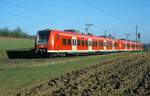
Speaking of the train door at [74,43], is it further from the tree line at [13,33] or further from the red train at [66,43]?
the tree line at [13,33]

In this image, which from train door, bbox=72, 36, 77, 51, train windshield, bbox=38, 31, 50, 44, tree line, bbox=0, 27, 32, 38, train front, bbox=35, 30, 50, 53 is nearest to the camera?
train front, bbox=35, 30, 50, 53

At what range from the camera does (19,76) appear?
16859 mm

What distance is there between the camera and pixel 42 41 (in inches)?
1330

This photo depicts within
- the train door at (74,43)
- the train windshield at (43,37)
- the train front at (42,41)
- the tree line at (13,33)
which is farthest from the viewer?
the tree line at (13,33)

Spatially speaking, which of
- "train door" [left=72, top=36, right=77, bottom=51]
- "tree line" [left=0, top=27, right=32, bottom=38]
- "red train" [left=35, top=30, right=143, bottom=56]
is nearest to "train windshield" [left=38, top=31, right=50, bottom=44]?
"red train" [left=35, top=30, right=143, bottom=56]

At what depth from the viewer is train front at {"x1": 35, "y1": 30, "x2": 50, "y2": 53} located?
3325 cm

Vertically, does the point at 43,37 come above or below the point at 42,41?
above

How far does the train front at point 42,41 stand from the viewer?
109ft

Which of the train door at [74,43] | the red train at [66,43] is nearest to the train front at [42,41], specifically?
the red train at [66,43]

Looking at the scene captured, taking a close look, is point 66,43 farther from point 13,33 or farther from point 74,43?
point 13,33

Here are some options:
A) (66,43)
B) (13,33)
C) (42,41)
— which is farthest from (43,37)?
(13,33)

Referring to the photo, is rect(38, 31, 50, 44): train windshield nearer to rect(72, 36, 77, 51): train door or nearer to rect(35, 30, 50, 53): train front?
rect(35, 30, 50, 53): train front

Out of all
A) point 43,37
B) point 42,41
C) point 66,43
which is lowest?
point 66,43

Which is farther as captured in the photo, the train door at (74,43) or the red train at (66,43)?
the train door at (74,43)
